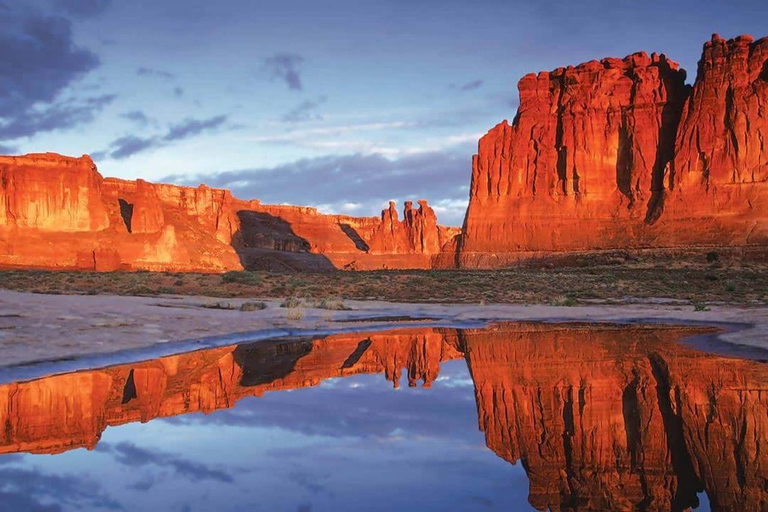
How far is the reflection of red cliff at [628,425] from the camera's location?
4.95 meters

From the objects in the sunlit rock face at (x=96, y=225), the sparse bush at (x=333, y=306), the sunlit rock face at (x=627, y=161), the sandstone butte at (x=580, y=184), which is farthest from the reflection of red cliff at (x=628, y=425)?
the sunlit rock face at (x=96, y=225)

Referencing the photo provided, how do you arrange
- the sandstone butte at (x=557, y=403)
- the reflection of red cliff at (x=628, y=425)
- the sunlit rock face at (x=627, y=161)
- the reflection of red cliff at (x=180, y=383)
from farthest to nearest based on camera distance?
the sunlit rock face at (x=627, y=161) < the reflection of red cliff at (x=180, y=383) < the sandstone butte at (x=557, y=403) < the reflection of red cliff at (x=628, y=425)

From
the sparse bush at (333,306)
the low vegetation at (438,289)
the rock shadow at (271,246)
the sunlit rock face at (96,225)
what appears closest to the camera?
the sparse bush at (333,306)

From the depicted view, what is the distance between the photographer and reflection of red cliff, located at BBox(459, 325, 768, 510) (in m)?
4.95

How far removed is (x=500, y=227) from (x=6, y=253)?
2695 inches

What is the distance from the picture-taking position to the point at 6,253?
81062 mm

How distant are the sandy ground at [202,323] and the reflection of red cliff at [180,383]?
150cm

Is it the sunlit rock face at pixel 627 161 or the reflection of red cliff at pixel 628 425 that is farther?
the sunlit rock face at pixel 627 161

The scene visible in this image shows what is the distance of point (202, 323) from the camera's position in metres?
18.3

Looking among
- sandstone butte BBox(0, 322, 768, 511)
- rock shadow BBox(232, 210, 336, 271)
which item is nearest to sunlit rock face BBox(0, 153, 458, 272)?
rock shadow BBox(232, 210, 336, 271)

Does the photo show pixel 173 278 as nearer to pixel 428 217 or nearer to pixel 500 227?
pixel 500 227

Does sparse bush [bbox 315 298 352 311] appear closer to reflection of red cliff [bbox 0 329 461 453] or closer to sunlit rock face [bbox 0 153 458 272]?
reflection of red cliff [bbox 0 329 461 453]

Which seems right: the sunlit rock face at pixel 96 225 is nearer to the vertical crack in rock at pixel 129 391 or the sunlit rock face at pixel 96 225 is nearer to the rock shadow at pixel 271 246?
the rock shadow at pixel 271 246

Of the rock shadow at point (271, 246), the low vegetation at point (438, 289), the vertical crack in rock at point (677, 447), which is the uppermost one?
the rock shadow at point (271, 246)
